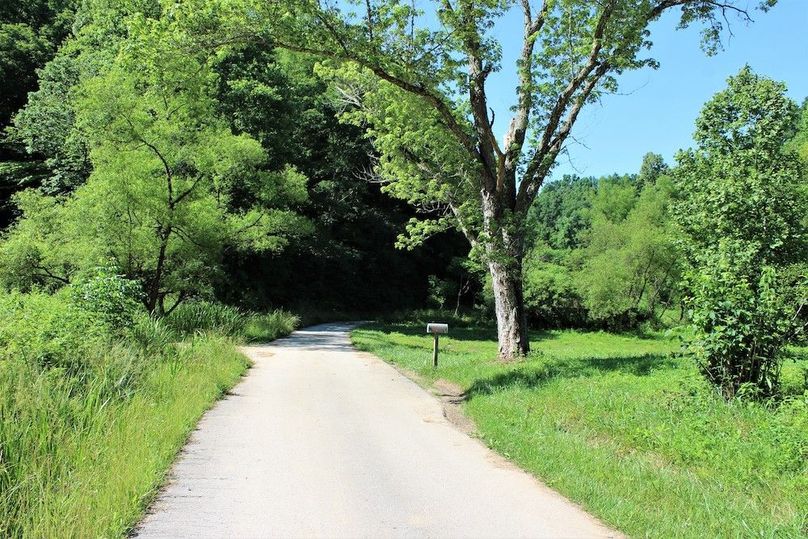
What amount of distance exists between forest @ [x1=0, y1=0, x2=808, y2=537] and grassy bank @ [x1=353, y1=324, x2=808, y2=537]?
125 millimetres

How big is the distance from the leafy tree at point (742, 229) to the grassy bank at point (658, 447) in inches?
26.9

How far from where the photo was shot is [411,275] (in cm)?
5081

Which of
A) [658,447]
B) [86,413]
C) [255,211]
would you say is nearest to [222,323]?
[255,211]

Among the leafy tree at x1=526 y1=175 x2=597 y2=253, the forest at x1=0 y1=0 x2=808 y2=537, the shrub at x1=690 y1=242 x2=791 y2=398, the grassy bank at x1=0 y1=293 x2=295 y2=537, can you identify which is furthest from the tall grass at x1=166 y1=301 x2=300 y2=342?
the leafy tree at x1=526 y1=175 x2=597 y2=253

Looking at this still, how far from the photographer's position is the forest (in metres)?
6.33

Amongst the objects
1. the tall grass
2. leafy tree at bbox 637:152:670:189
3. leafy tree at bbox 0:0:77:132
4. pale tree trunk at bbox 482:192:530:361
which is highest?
leafy tree at bbox 637:152:670:189

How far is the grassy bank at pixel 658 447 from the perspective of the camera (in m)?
4.89

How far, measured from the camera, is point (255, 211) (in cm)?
2438

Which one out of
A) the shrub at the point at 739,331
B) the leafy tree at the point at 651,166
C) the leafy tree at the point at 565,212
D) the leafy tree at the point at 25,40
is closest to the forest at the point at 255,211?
the shrub at the point at 739,331

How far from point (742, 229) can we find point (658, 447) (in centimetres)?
1088

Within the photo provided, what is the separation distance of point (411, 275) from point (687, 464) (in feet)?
147

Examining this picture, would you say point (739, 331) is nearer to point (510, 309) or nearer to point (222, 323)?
point (510, 309)

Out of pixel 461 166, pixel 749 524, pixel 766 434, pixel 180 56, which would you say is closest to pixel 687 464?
pixel 766 434

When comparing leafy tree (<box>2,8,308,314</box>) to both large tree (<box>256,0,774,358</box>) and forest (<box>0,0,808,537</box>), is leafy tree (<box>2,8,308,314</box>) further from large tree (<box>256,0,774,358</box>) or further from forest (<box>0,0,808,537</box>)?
large tree (<box>256,0,774,358</box>)
